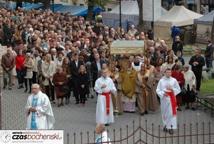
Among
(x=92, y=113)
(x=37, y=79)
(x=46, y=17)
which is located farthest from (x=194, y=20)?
(x=92, y=113)

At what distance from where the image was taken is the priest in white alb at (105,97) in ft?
59.7

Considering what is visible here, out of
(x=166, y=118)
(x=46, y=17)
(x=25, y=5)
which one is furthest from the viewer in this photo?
(x=25, y=5)

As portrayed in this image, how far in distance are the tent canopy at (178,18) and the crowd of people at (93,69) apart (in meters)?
13.5

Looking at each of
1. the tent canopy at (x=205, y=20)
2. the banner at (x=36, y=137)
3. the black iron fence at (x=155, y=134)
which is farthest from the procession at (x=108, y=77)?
the tent canopy at (x=205, y=20)

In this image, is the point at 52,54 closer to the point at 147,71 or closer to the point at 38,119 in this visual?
the point at 147,71

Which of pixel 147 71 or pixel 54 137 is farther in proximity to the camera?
pixel 147 71

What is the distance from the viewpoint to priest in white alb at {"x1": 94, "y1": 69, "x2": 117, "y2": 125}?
18.2 m

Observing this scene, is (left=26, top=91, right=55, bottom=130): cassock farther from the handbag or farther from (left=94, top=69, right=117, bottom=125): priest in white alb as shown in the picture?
the handbag

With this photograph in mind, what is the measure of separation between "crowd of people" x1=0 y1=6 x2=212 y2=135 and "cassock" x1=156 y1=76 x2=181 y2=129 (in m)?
1.48

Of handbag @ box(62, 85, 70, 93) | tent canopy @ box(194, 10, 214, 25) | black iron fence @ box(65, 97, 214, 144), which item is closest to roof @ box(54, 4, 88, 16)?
tent canopy @ box(194, 10, 214, 25)

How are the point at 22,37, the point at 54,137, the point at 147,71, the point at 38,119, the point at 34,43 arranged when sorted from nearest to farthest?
1. the point at 54,137
2. the point at 38,119
3. the point at 147,71
4. the point at 34,43
5. the point at 22,37

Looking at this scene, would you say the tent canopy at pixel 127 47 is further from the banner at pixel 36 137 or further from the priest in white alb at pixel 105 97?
the banner at pixel 36 137

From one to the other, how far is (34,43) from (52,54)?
365 centimetres

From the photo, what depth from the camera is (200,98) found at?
20.8 meters
